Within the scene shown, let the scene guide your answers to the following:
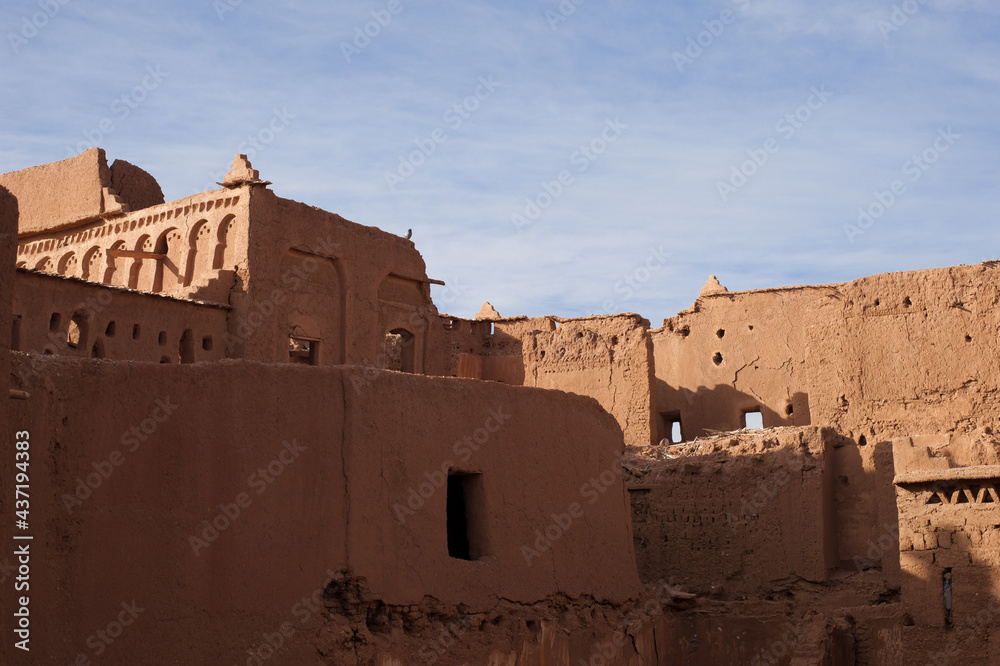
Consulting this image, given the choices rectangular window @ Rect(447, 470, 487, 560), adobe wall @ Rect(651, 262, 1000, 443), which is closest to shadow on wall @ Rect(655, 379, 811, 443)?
adobe wall @ Rect(651, 262, 1000, 443)

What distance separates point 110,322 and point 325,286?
4.27 meters

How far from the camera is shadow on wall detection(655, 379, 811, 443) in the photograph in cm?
2225

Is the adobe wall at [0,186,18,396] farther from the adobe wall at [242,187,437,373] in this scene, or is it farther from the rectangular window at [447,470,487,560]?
the adobe wall at [242,187,437,373]

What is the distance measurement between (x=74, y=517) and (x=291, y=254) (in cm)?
1137

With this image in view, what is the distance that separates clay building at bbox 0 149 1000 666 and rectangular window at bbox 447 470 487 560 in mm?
36

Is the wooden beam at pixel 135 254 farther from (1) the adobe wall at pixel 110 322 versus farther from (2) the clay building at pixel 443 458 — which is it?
(1) the adobe wall at pixel 110 322

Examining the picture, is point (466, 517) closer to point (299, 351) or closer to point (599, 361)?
point (299, 351)

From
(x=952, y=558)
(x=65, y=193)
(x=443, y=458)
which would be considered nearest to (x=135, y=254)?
(x=65, y=193)

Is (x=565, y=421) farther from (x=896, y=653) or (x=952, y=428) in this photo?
(x=952, y=428)

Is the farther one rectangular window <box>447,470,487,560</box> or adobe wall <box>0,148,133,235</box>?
adobe wall <box>0,148,133,235</box>

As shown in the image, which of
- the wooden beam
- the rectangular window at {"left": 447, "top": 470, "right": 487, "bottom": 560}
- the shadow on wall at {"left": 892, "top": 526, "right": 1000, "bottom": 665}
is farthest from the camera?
the wooden beam

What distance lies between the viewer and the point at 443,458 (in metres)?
11.1

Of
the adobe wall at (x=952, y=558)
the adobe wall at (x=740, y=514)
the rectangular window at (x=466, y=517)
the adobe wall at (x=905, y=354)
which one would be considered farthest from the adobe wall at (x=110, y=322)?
the adobe wall at (x=952, y=558)

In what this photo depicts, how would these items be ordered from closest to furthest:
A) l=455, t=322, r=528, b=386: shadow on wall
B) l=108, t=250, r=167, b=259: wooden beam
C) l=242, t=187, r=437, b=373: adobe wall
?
1. l=242, t=187, r=437, b=373: adobe wall
2. l=108, t=250, r=167, b=259: wooden beam
3. l=455, t=322, r=528, b=386: shadow on wall
